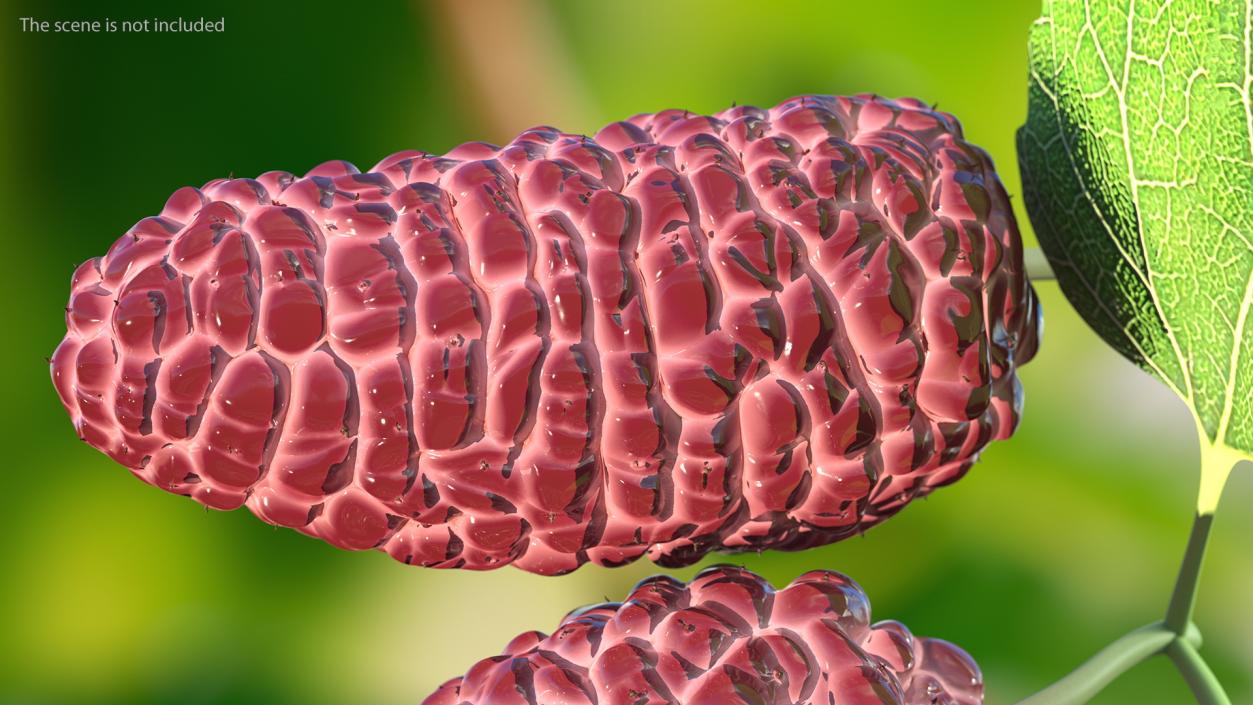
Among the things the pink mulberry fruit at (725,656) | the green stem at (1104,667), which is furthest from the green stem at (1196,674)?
the pink mulberry fruit at (725,656)

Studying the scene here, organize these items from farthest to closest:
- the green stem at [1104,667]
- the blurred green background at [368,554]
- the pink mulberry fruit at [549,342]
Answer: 1. the blurred green background at [368,554]
2. the green stem at [1104,667]
3. the pink mulberry fruit at [549,342]

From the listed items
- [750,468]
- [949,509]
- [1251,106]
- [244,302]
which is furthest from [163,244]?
[949,509]

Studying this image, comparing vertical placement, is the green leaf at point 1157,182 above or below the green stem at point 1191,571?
above

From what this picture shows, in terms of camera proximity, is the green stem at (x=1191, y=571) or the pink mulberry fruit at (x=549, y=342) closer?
the pink mulberry fruit at (x=549, y=342)

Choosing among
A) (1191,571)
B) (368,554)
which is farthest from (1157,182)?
(368,554)

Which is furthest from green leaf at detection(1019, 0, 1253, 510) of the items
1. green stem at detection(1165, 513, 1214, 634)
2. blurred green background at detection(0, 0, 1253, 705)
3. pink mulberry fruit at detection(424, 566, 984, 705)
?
blurred green background at detection(0, 0, 1253, 705)

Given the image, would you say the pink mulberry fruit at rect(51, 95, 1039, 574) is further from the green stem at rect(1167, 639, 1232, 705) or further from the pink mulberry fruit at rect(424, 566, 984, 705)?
the green stem at rect(1167, 639, 1232, 705)

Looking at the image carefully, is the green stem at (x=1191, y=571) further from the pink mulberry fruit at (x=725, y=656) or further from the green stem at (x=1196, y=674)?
the pink mulberry fruit at (x=725, y=656)

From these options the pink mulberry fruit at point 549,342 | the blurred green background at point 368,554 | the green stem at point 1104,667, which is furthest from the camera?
the blurred green background at point 368,554
